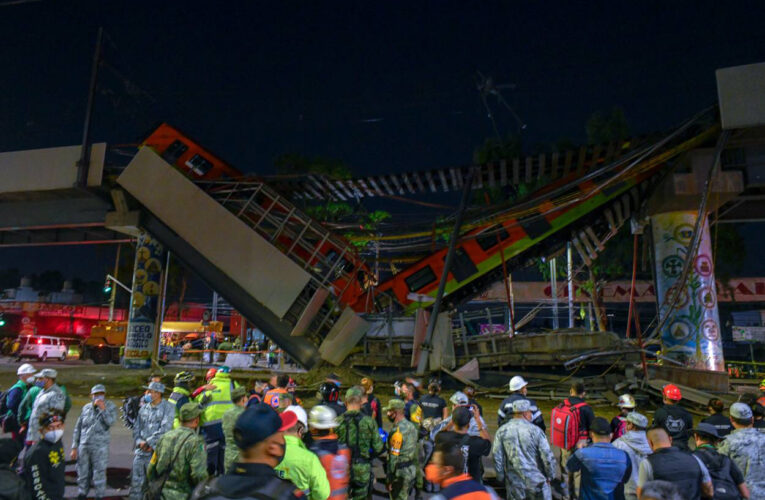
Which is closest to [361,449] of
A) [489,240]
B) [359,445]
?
[359,445]

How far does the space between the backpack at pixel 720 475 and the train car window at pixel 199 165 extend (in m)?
16.2

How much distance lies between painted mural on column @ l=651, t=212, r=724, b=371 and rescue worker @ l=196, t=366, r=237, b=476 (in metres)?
12.9

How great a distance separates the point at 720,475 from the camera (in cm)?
428

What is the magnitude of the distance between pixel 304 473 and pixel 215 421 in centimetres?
334

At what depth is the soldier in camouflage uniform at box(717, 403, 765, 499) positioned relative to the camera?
4754 millimetres

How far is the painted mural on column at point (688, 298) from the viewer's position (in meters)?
13.9

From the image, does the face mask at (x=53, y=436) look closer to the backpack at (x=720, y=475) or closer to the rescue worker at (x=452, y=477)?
the rescue worker at (x=452, y=477)

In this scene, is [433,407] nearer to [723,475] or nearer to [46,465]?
[723,475]

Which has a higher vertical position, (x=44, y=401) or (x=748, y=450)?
(x=44, y=401)

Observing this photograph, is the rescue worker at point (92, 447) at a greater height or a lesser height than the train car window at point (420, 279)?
lesser

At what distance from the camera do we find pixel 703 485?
3.88 meters

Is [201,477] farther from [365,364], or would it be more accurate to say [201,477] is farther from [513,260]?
[513,260]

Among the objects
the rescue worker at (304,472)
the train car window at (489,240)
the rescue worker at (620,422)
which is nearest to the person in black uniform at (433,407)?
the rescue worker at (620,422)

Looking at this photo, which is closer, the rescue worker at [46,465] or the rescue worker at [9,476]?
the rescue worker at [9,476]
